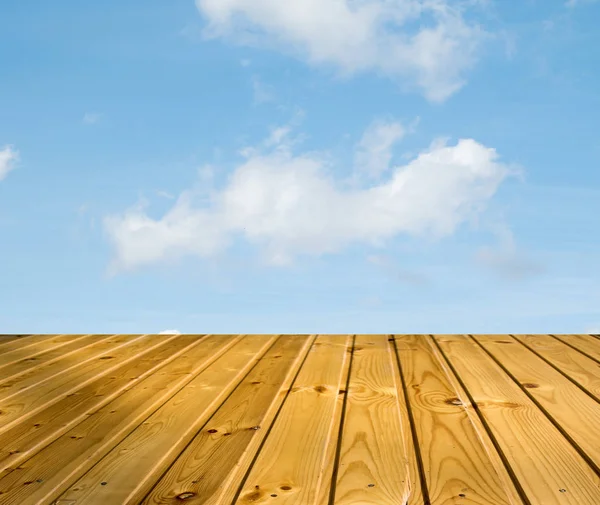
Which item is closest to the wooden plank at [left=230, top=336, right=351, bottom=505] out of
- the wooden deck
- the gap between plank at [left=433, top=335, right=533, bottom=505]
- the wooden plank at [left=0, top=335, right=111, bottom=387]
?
the wooden deck

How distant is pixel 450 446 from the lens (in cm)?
163

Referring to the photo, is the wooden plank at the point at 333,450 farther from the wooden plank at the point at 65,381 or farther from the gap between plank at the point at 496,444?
the wooden plank at the point at 65,381

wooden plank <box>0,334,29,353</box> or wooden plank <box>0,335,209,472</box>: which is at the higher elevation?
wooden plank <box>0,334,29,353</box>

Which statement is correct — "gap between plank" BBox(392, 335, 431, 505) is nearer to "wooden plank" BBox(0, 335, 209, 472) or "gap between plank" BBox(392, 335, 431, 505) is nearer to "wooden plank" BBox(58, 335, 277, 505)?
"wooden plank" BBox(58, 335, 277, 505)

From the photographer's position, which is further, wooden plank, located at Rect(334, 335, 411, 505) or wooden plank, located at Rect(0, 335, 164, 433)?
wooden plank, located at Rect(0, 335, 164, 433)

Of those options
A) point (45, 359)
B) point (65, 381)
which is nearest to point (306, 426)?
point (65, 381)

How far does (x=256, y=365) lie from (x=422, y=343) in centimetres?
90

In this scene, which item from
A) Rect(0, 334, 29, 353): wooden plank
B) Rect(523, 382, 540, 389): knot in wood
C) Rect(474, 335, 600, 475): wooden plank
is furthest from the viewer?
Rect(0, 334, 29, 353): wooden plank

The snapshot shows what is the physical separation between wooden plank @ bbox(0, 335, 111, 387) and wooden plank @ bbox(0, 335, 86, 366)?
0.03m

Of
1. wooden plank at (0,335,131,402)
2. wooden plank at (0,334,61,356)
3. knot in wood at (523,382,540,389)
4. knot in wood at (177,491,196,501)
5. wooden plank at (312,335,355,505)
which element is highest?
wooden plank at (0,334,61,356)

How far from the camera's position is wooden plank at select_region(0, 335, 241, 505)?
145 centimetres

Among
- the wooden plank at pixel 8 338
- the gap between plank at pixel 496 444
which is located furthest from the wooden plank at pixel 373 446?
the wooden plank at pixel 8 338

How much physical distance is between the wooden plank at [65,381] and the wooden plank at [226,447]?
0.62 m

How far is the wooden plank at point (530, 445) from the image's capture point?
4.51ft
